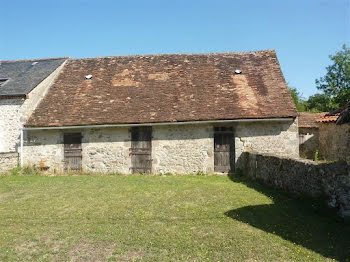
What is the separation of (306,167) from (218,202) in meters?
2.51

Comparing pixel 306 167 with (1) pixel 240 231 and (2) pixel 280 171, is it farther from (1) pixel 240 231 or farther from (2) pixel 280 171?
(1) pixel 240 231

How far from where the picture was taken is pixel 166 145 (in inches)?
516

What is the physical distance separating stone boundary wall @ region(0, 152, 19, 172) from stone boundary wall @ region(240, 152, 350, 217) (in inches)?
417

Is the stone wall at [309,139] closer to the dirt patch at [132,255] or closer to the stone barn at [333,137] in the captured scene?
the stone barn at [333,137]

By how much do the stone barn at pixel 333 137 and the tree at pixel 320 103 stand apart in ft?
48.4

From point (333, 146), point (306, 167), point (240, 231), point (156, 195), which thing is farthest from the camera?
point (333, 146)

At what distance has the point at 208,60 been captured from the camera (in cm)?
1683

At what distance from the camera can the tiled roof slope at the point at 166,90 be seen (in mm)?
13141

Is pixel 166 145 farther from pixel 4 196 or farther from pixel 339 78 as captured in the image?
pixel 339 78

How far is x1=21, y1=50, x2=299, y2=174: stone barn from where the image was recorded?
42.2ft

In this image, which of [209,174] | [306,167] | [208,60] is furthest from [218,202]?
[208,60]

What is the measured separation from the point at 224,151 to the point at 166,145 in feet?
8.47

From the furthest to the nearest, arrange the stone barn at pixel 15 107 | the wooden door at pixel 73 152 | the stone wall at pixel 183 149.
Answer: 1. the stone barn at pixel 15 107
2. the wooden door at pixel 73 152
3. the stone wall at pixel 183 149

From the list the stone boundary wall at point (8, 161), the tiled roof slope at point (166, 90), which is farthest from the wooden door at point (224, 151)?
the stone boundary wall at point (8, 161)
